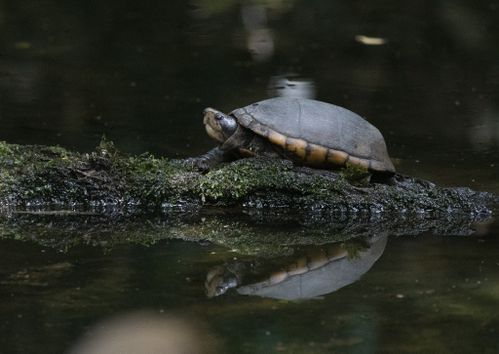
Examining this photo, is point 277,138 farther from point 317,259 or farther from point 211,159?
point 317,259

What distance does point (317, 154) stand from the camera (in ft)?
18.7

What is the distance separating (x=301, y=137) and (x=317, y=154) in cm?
13

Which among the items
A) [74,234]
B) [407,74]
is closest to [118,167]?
[74,234]

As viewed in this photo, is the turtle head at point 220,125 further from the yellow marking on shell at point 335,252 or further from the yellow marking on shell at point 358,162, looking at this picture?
the yellow marking on shell at point 335,252

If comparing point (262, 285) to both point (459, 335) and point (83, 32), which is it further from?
point (83, 32)

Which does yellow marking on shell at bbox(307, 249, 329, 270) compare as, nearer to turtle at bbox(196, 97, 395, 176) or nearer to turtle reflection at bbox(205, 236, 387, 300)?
turtle reflection at bbox(205, 236, 387, 300)

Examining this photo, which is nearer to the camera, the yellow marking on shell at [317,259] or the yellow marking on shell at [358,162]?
the yellow marking on shell at [317,259]

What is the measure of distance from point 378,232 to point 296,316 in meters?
1.39

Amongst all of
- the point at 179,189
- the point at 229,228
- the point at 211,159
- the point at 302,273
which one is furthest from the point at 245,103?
the point at 302,273

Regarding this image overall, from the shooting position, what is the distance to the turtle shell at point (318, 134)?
5.70 m

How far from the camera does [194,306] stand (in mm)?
3953

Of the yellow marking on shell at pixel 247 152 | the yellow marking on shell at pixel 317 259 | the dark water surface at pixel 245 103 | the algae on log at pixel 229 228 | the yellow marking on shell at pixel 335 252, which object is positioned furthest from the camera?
the yellow marking on shell at pixel 247 152

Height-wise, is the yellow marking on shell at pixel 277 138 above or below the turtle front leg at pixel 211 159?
above

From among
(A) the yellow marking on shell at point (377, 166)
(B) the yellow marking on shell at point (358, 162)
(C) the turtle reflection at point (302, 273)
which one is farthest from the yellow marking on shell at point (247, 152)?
(C) the turtle reflection at point (302, 273)
